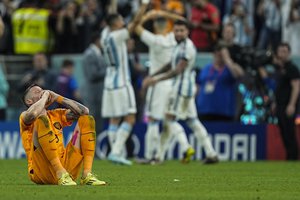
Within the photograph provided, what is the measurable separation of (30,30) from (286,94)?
5.98 meters

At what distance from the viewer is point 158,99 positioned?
736 inches

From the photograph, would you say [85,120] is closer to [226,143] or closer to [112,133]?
[112,133]

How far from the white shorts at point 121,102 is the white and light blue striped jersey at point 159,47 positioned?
0.62 metres

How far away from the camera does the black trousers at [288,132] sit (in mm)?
20547

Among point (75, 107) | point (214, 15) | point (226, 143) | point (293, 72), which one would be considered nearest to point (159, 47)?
point (293, 72)

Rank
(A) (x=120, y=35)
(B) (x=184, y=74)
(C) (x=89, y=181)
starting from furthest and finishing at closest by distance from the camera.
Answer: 1. (B) (x=184, y=74)
2. (A) (x=120, y=35)
3. (C) (x=89, y=181)

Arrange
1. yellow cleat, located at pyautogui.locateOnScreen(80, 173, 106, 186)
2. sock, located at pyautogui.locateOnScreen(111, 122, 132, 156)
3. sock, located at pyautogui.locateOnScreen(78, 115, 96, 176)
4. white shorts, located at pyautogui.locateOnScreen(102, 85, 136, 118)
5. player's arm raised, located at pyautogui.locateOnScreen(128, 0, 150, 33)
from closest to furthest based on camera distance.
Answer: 1. sock, located at pyautogui.locateOnScreen(78, 115, 96, 176)
2. yellow cleat, located at pyautogui.locateOnScreen(80, 173, 106, 186)
3. player's arm raised, located at pyautogui.locateOnScreen(128, 0, 150, 33)
4. sock, located at pyautogui.locateOnScreen(111, 122, 132, 156)
5. white shorts, located at pyautogui.locateOnScreen(102, 85, 136, 118)

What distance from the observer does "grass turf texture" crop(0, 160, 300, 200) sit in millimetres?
9992

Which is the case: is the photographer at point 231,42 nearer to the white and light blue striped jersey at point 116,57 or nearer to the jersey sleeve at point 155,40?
the jersey sleeve at point 155,40

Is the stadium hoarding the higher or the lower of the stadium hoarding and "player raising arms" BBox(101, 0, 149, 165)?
the lower

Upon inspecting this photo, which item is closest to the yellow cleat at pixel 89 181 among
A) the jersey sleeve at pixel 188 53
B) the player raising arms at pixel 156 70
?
the jersey sleeve at pixel 188 53

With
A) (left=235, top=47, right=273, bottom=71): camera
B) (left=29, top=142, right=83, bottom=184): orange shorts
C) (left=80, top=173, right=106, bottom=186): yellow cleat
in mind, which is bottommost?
(left=80, top=173, right=106, bottom=186): yellow cleat

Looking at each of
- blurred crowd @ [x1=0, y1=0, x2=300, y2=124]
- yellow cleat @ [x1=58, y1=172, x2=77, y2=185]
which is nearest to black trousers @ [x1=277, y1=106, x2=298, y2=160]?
blurred crowd @ [x1=0, y1=0, x2=300, y2=124]

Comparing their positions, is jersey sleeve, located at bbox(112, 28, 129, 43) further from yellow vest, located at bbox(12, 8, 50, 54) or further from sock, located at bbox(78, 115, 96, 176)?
sock, located at bbox(78, 115, 96, 176)
